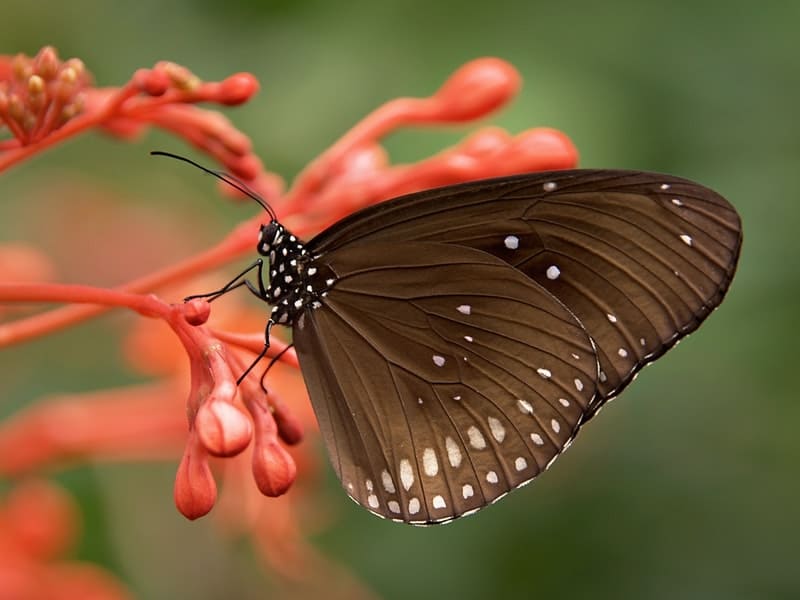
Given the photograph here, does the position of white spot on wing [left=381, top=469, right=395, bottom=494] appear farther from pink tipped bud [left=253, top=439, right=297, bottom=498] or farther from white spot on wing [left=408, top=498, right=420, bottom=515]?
pink tipped bud [left=253, top=439, right=297, bottom=498]

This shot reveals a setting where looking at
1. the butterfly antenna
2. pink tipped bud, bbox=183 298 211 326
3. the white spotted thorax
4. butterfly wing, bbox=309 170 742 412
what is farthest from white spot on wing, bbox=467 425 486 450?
pink tipped bud, bbox=183 298 211 326

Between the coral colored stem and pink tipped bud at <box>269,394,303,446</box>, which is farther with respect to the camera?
pink tipped bud at <box>269,394,303,446</box>

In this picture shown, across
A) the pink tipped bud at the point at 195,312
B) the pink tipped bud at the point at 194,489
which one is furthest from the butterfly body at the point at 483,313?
the pink tipped bud at the point at 194,489

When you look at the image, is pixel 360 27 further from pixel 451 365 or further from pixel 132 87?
pixel 132 87

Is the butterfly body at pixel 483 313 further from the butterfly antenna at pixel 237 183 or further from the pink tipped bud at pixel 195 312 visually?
the pink tipped bud at pixel 195 312

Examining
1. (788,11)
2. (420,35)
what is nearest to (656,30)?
(788,11)

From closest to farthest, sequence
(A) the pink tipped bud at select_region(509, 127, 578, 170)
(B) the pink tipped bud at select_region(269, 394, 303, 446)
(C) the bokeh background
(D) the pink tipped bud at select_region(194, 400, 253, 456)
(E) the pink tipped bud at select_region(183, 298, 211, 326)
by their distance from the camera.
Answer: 1. (D) the pink tipped bud at select_region(194, 400, 253, 456)
2. (E) the pink tipped bud at select_region(183, 298, 211, 326)
3. (B) the pink tipped bud at select_region(269, 394, 303, 446)
4. (A) the pink tipped bud at select_region(509, 127, 578, 170)
5. (C) the bokeh background
